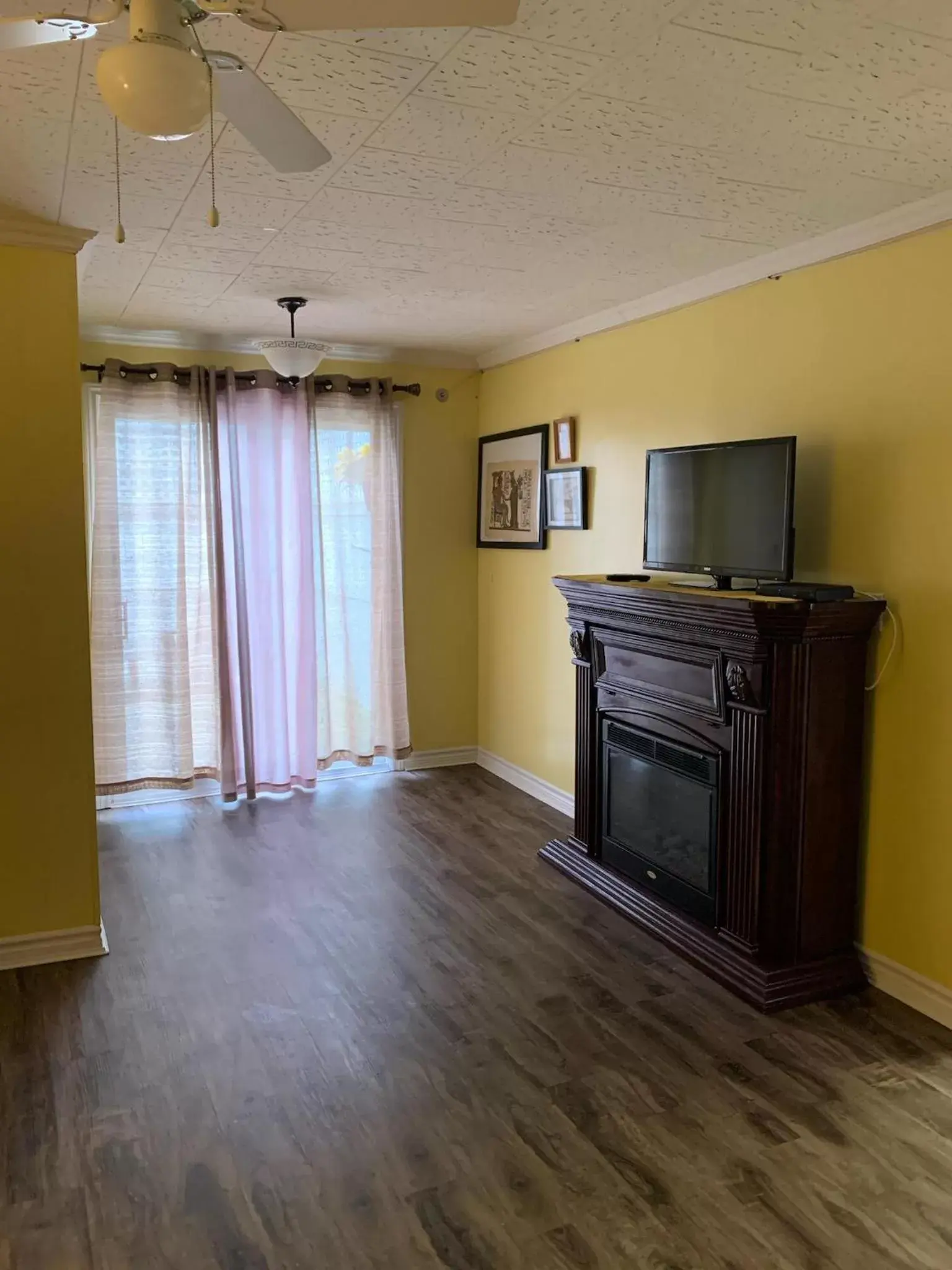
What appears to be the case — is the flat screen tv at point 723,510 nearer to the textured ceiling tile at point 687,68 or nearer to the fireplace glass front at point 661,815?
the fireplace glass front at point 661,815

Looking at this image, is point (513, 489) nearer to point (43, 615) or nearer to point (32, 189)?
point (43, 615)

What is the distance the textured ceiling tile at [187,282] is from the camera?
363cm

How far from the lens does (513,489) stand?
5.29 meters

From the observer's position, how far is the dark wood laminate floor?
6.66 feet

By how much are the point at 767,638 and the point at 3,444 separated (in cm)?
250

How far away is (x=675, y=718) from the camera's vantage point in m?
3.44

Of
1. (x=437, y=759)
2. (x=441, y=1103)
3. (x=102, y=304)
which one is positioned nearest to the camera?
(x=441, y=1103)

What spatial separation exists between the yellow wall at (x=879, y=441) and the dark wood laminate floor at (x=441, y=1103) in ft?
1.67

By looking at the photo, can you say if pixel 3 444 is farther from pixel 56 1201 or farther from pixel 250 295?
pixel 56 1201

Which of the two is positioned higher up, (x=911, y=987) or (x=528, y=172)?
(x=528, y=172)

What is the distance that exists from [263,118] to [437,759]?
14.7 feet

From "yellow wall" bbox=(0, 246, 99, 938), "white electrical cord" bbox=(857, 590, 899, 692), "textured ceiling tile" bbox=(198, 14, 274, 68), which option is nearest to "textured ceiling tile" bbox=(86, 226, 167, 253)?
"yellow wall" bbox=(0, 246, 99, 938)

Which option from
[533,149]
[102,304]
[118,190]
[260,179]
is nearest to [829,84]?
[533,149]

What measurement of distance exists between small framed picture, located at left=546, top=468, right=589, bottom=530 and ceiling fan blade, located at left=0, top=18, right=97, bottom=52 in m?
3.38
